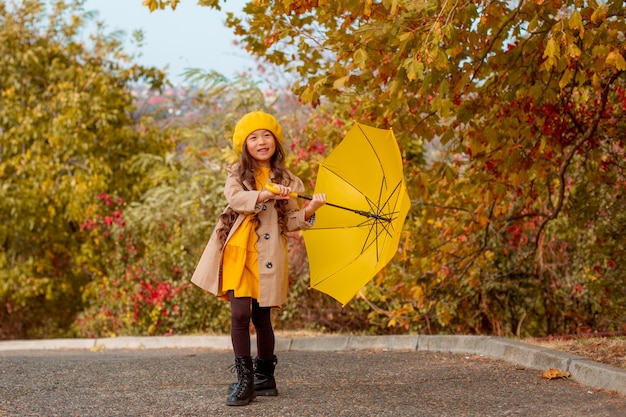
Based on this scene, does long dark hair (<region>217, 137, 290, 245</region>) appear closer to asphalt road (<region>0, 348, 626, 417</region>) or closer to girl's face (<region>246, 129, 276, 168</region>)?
girl's face (<region>246, 129, 276, 168</region>)

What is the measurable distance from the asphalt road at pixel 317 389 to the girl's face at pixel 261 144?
52.4 inches

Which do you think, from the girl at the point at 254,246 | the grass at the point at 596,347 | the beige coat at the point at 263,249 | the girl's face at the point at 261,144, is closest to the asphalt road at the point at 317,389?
the girl at the point at 254,246

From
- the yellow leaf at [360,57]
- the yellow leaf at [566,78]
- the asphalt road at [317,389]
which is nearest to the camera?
the asphalt road at [317,389]

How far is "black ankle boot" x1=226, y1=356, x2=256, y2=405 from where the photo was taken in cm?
447

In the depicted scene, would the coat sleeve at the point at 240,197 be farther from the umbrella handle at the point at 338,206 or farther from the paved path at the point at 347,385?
the paved path at the point at 347,385

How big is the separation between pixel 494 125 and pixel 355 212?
2407mm

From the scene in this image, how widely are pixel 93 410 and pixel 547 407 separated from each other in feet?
7.56

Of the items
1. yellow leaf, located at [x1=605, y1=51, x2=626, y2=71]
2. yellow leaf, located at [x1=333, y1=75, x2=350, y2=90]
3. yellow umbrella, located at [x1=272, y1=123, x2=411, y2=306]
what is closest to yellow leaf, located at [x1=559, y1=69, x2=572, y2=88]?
yellow leaf, located at [x1=605, y1=51, x2=626, y2=71]

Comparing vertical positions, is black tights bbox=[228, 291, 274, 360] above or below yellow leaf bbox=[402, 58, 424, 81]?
below

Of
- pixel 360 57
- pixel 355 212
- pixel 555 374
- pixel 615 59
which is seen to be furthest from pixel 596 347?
pixel 360 57

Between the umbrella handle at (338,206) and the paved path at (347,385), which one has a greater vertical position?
the umbrella handle at (338,206)

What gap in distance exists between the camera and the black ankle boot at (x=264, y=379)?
4809mm

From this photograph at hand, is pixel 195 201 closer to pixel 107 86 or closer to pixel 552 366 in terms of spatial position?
pixel 107 86

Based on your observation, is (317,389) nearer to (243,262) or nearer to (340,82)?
(243,262)
